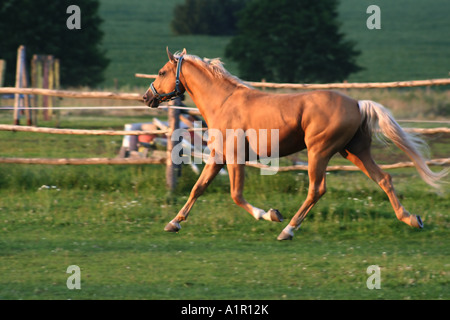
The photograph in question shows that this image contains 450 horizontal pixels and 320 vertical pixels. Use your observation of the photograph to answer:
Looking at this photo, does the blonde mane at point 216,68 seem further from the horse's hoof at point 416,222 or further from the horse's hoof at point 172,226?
the horse's hoof at point 416,222

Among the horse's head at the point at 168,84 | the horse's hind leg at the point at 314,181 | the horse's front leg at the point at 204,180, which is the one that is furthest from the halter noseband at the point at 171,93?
the horse's hind leg at the point at 314,181

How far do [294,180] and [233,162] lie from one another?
2.57 metres

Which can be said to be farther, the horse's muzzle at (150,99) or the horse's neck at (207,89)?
the horse's muzzle at (150,99)

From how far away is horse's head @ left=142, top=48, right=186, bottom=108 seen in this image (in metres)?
7.14

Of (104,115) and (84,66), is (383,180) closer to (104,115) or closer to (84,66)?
(104,115)

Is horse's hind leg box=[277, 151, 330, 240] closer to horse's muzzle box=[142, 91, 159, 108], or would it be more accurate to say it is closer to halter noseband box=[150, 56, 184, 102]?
halter noseband box=[150, 56, 184, 102]

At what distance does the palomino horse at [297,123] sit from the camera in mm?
6523

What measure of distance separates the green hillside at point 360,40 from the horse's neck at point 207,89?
121 feet

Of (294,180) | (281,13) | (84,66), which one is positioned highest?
(281,13)

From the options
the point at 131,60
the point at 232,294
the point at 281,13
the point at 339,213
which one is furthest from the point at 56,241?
the point at 131,60

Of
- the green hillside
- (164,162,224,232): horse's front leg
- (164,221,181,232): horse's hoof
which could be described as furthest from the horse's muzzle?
the green hillside

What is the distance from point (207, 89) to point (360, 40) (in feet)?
186

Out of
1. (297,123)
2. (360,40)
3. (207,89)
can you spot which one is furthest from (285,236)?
(360,40)

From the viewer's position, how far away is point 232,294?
5.12m
